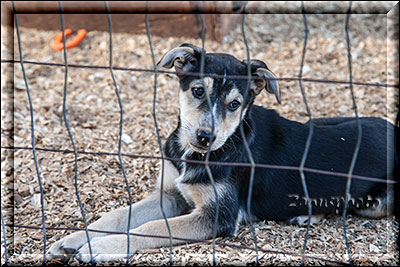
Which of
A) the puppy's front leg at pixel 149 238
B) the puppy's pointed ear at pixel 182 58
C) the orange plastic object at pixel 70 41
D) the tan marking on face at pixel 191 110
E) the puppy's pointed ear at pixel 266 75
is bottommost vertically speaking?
the puppy's front leg at pixel 149 238

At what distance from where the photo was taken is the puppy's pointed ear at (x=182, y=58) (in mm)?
4289

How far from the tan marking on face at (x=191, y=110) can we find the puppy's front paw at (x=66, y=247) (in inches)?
53.6

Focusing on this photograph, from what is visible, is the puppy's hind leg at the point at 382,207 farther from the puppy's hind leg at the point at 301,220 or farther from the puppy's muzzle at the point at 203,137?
the puppy's muzzle at the point at 203,137

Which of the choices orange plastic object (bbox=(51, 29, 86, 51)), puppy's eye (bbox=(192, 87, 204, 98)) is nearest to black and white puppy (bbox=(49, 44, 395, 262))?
puppy's eye (bbox=(192, 87, 204, 98))

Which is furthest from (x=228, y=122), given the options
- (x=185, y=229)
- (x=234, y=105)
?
(x=185, y=229)

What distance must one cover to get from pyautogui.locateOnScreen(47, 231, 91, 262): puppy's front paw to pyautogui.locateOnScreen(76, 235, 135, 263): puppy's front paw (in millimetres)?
92

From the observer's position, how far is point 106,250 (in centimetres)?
434

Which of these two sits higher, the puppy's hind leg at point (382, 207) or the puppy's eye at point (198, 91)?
the puppy's eye at point (198, 91)

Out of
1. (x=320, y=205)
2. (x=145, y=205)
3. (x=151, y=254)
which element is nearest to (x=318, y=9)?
(x=320, y=205)

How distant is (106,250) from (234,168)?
1.41 meters

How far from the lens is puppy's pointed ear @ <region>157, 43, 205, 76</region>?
169 inches

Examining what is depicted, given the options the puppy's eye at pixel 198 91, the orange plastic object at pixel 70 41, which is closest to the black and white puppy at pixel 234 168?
the puppy's eye at pixel 198 91

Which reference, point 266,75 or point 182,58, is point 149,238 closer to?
point 182,58

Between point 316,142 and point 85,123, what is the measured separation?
3202mm
